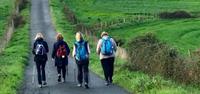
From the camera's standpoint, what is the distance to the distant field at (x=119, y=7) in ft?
288

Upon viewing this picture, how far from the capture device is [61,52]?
960 inches

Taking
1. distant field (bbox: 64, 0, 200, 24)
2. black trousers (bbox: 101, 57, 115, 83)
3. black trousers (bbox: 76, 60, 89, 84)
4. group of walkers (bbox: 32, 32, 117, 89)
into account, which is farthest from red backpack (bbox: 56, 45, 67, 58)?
distant field (bbox: 64, 0, 200, 24)

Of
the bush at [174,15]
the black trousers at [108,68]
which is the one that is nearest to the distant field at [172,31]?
the bush at [174,15]

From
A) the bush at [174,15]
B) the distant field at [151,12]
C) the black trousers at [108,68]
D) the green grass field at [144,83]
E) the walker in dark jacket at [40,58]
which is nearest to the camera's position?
the green grass field at [144,83]

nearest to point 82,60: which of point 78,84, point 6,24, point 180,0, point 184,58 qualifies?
point 78,84

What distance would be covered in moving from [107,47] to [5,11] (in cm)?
6943

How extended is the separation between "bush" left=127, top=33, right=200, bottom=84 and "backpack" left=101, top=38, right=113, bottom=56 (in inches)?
68.6

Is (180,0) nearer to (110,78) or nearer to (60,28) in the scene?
(60,28)

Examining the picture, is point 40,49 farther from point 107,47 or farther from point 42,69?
point 107,47

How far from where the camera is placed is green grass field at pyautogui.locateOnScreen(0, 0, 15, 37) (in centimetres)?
7259

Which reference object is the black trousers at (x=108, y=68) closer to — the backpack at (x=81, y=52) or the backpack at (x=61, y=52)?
the backpack at (x=81, y=52)

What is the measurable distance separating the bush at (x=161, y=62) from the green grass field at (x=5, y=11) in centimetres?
3861

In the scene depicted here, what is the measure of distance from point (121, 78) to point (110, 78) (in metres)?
0.44

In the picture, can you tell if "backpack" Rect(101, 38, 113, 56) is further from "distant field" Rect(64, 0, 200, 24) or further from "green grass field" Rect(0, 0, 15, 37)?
"distant field" Rect(64, 0, 200, 24)
